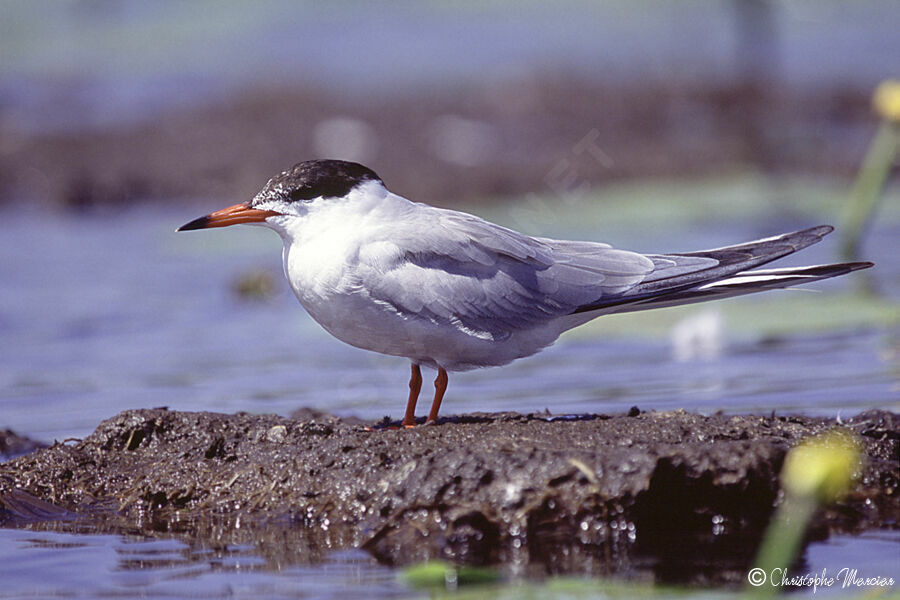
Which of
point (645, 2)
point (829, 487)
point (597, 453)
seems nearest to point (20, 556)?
point (597, 453)

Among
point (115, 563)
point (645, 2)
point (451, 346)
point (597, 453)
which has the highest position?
point (645, 2)

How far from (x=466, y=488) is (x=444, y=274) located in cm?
98

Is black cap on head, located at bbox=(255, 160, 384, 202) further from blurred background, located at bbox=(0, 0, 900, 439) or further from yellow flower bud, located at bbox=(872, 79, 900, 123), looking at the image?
yellow flower bud, located at bbox=(872, 79, 900, 123)

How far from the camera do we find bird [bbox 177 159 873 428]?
14.9 feet

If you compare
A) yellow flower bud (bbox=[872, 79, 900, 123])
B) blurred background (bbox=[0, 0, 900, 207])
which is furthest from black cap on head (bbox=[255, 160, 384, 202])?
blurred background (bbox=[0, 0, 900, 207])

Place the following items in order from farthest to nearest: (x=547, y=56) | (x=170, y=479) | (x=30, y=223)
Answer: (x=547, y=56)
(x=30, y=223)
(x=170, y=479)

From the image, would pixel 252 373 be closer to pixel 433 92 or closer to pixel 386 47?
pixel 433 92

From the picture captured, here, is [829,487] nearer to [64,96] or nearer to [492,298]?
[492,298]

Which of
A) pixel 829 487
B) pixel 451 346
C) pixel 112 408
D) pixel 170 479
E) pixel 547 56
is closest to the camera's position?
pixel 829 487

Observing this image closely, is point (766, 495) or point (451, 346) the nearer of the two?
point (766, 495)

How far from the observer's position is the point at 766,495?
3959mm

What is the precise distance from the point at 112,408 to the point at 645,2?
17.0 metres

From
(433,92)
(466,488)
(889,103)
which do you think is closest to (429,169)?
(433,92)

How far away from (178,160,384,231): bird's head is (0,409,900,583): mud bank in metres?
0.75
